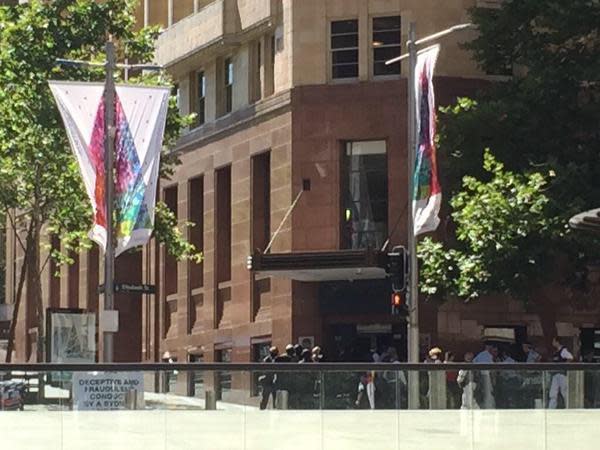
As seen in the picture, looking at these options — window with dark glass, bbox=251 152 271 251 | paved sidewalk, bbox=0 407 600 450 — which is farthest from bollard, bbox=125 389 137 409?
window with dark glass, bbox=251 152 271 251

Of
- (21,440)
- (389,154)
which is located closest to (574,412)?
(21,440)

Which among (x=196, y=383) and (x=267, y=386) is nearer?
(x=196, y=383)

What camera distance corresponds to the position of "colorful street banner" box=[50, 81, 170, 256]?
38156 mm

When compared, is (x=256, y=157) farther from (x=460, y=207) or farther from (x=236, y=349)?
(x=460, y=207)

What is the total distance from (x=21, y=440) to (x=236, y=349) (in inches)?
1275

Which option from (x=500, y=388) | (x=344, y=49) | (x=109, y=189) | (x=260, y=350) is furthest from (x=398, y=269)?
(x=260, y=350)

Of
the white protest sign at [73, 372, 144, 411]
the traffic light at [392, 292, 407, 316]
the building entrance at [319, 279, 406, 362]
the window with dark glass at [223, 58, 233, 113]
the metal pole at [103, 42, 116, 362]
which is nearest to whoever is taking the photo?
the white protest sign at [73, 372, 144, 411]

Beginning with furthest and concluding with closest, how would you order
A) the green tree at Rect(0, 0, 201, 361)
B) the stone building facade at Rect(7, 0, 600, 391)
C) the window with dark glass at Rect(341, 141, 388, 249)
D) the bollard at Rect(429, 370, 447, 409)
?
1. the window with dark glass at Rect(341, 141, 388, 249)
2. the stone building facade at Rect(7, 0, 600, 391)
3. the green tree at Rect(0, 0, 201, 361)
4. the bollard at Rect(429, 370, 447, 409)

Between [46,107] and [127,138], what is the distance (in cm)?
1047

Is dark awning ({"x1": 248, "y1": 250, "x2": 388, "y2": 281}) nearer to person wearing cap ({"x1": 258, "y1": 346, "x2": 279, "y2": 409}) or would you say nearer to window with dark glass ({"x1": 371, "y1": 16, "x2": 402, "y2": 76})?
window with dark glass ({"x1": 371, "y1": 16, "x2": 402, "y2": 76})

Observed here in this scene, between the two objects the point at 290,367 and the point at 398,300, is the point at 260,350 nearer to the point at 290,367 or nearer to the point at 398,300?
the point at 398,300

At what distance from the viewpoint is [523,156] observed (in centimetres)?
4984

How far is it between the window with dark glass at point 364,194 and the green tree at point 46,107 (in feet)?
18.3

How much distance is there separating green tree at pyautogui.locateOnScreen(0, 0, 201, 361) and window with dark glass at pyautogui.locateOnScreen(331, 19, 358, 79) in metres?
6.02
